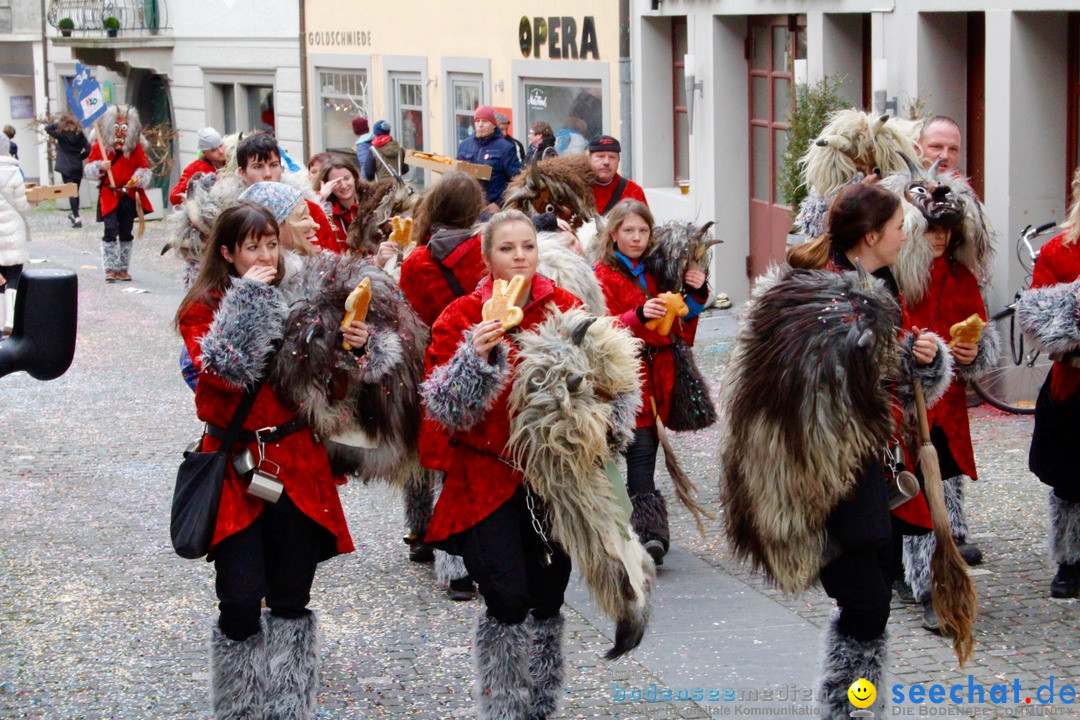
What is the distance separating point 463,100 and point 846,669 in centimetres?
1634

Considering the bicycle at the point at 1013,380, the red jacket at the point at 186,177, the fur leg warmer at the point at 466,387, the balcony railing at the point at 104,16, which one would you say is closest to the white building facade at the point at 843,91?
the bicycle at the point at 1013,380

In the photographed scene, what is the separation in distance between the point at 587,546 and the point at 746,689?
1133 mm

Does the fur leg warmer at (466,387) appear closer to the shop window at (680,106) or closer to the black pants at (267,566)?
the black pants at (267,566)

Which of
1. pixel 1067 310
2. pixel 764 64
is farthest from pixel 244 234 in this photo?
pixel 764 64

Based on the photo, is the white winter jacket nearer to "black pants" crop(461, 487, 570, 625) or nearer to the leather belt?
the leather belt

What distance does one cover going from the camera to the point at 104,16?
30.3 m

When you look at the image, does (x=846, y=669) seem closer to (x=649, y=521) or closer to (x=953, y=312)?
(x=953, y=312)

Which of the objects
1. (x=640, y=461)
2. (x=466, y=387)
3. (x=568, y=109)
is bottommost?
(x=640, y=461)

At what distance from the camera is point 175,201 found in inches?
447

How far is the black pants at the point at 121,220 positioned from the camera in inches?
706

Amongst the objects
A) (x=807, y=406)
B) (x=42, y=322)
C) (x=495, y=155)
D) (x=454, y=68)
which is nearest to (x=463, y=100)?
(x=454, y=68)

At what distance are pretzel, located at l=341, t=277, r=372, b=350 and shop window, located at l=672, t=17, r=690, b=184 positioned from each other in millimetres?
10981

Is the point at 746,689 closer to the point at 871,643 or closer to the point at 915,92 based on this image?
the point at 871,643

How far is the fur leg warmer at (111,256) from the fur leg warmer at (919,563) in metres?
14.2
